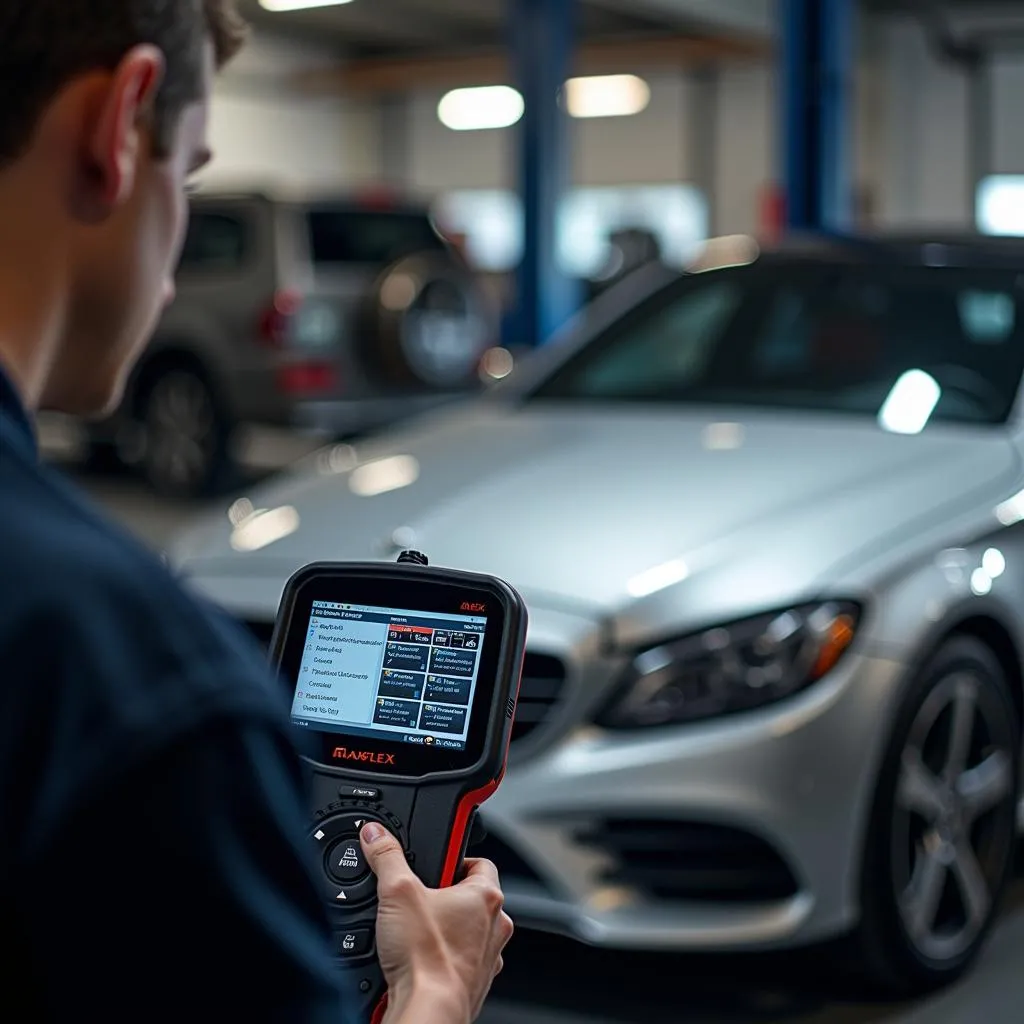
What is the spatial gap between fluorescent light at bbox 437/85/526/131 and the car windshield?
63.1 feet

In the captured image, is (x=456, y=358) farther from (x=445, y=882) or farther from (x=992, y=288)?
(x=445, y=882)

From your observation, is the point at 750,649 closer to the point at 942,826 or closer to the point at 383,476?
the point at 942,826

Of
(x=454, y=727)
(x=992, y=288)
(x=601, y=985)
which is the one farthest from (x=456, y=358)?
(x=454, y=727)

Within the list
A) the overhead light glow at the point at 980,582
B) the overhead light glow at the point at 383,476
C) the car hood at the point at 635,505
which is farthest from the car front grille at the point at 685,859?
the overhead light glow at the point at 383,476

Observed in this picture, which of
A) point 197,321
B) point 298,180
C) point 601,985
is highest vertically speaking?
point 601,985

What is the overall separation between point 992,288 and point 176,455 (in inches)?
243

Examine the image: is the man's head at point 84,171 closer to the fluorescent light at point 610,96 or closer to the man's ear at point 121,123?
the man's ear at point 121,123

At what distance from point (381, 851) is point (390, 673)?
0.17 m

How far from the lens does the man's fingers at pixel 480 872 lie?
113 cm

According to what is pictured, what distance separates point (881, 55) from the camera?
20.8 meters

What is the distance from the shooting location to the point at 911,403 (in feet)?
11.6

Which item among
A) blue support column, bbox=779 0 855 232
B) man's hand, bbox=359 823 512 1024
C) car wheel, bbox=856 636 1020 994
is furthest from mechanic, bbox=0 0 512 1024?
blue support column, bbox=779 0 855 232

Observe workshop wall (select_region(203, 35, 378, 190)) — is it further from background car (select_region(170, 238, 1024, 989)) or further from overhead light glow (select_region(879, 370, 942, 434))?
background car (select_region(170, 238, 1024, 989))

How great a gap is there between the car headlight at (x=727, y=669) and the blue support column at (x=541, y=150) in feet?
25.8
